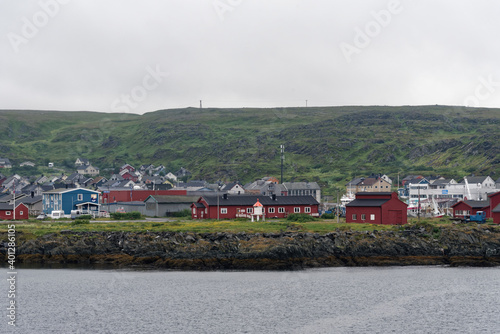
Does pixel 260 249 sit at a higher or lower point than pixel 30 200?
lower

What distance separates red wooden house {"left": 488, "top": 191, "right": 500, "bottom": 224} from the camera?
66931 millimetres

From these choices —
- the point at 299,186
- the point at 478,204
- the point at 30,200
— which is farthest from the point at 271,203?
the point at 299,186

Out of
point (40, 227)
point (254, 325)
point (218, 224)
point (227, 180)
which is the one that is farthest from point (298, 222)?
point (227, 180)

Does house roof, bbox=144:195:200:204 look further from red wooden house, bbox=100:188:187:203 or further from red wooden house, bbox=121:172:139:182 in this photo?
red wooden house, bbox=121:172:139:182

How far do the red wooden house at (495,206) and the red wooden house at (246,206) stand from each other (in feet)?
71.7

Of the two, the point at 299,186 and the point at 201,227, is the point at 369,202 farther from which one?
the point at 299,186

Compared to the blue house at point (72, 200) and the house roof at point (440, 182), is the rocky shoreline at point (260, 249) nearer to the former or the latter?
the blue house at point (72, 200)

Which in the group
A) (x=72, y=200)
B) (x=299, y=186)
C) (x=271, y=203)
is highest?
(x=299, y=186)

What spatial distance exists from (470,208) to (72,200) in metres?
57.5

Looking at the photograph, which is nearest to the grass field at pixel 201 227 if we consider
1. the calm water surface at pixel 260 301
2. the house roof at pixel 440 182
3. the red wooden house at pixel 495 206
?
the red wooden house at pixel 495 206

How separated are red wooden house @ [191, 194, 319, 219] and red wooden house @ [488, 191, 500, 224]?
21862 millimetres

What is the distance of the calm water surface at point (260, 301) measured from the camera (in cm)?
Answer: 3391

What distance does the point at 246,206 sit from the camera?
75.2 metres

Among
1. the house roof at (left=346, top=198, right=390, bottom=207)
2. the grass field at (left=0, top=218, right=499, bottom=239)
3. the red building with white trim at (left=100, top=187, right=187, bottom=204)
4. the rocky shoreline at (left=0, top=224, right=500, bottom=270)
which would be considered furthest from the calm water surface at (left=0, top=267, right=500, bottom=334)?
the red building with white trim at (left=100, top=187, right=187, bottom=204)
